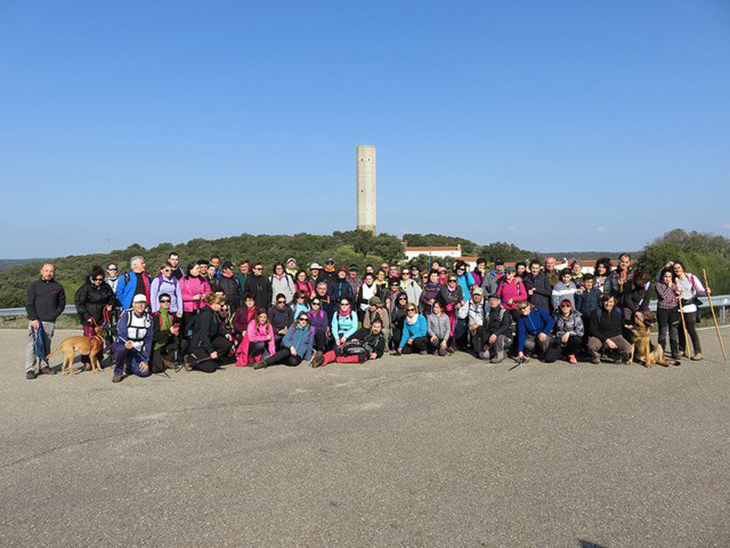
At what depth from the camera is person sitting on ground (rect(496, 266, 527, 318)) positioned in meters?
9.95

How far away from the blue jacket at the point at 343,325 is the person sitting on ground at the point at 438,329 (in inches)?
53.5

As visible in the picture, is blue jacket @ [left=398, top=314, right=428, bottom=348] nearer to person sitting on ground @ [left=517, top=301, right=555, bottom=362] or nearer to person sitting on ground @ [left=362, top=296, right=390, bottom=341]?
person sitting on ground @ [left=362, top=296, right=390, bottom=341]

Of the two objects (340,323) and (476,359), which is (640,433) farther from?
(340,323)

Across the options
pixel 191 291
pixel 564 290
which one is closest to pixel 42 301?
pixel 191 291

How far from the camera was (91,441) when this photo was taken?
531cm

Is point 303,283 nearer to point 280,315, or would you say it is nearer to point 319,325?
point 280,315

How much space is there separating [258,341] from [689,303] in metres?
7.08

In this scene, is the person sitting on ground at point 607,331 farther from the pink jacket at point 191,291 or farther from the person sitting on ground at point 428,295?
the pink jacket at point 191,291

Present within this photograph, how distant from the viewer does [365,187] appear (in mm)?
89250

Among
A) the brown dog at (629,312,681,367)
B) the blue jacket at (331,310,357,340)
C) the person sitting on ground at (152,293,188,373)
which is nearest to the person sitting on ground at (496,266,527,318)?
the brown dog at (629,312,681,367)

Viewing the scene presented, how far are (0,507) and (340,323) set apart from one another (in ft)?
20.4

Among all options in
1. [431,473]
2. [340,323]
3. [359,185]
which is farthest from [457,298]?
[359,185]

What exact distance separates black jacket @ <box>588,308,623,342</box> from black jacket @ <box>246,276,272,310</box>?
567cm

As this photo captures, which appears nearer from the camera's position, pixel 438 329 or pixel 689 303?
pixel 689 303
